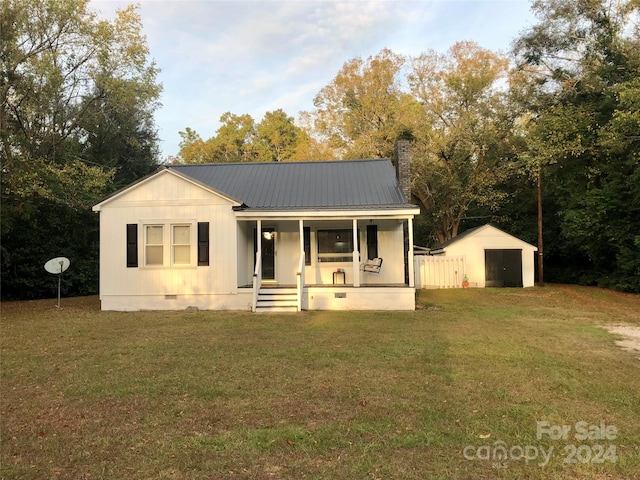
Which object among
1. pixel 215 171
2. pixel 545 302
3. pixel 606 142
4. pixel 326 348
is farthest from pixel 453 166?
pixel 326 348

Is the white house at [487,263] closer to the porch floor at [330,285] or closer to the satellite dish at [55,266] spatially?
the porch floor at [330,285]

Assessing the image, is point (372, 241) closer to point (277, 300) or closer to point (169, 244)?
point (277, 300)

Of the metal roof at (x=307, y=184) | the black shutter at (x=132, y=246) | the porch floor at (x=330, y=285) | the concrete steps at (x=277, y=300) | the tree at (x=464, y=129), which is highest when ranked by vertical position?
the tree at (x=464, y=129)

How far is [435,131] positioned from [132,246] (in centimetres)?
1840

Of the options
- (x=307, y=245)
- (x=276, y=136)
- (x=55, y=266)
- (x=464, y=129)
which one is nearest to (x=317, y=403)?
(x=307, y=245)

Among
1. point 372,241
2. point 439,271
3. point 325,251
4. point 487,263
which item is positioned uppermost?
point 372,241

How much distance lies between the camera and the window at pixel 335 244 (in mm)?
14406

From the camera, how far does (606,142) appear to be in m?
14.7

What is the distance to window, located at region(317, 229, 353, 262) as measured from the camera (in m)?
14.4

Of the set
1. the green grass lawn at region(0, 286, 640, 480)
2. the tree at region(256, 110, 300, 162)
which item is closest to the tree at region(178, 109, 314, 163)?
the tree at region(256, 110, 300, 162)

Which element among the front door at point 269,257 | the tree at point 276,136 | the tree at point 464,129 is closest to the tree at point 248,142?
the tree at point 276,136

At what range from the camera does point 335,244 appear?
1445 centimetres

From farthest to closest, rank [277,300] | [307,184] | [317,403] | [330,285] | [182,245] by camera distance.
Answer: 1. [307,184]
2. [330,285]
3. [182,245]
4. [277,300]
5. [317,403]

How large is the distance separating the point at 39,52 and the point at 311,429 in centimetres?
1760
